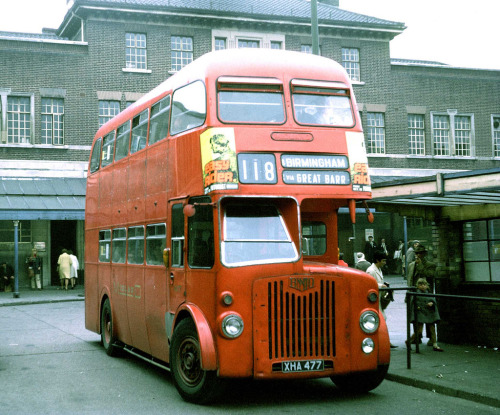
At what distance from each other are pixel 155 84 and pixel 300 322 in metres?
24.6

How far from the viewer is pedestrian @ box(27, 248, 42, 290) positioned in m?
29.4

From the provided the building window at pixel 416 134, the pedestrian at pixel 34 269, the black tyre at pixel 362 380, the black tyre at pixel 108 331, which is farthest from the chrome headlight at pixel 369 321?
the building window at pixel 416 134

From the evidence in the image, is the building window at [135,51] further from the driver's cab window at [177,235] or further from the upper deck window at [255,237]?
the upper deck window at [255,237]

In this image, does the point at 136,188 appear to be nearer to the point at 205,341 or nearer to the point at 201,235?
the point at 201,235

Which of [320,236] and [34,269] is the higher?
[320,236]

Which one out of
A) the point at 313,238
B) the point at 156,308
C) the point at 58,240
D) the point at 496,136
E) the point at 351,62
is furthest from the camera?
the point at 496,136

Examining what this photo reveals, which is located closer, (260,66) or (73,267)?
(260,66)

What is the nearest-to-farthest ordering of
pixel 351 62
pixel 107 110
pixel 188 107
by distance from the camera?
pixel 188 107, pixel 107 110, pixel 351 62

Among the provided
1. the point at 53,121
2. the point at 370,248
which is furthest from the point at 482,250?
the point at 53,121

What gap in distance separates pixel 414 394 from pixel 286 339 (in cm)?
195

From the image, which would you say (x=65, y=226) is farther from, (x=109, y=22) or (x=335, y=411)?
(x=335, y=411)

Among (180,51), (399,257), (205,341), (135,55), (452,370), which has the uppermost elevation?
(180,51)

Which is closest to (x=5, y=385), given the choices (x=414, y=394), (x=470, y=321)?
(x=414, y=394)

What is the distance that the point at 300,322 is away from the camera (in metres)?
8.02
